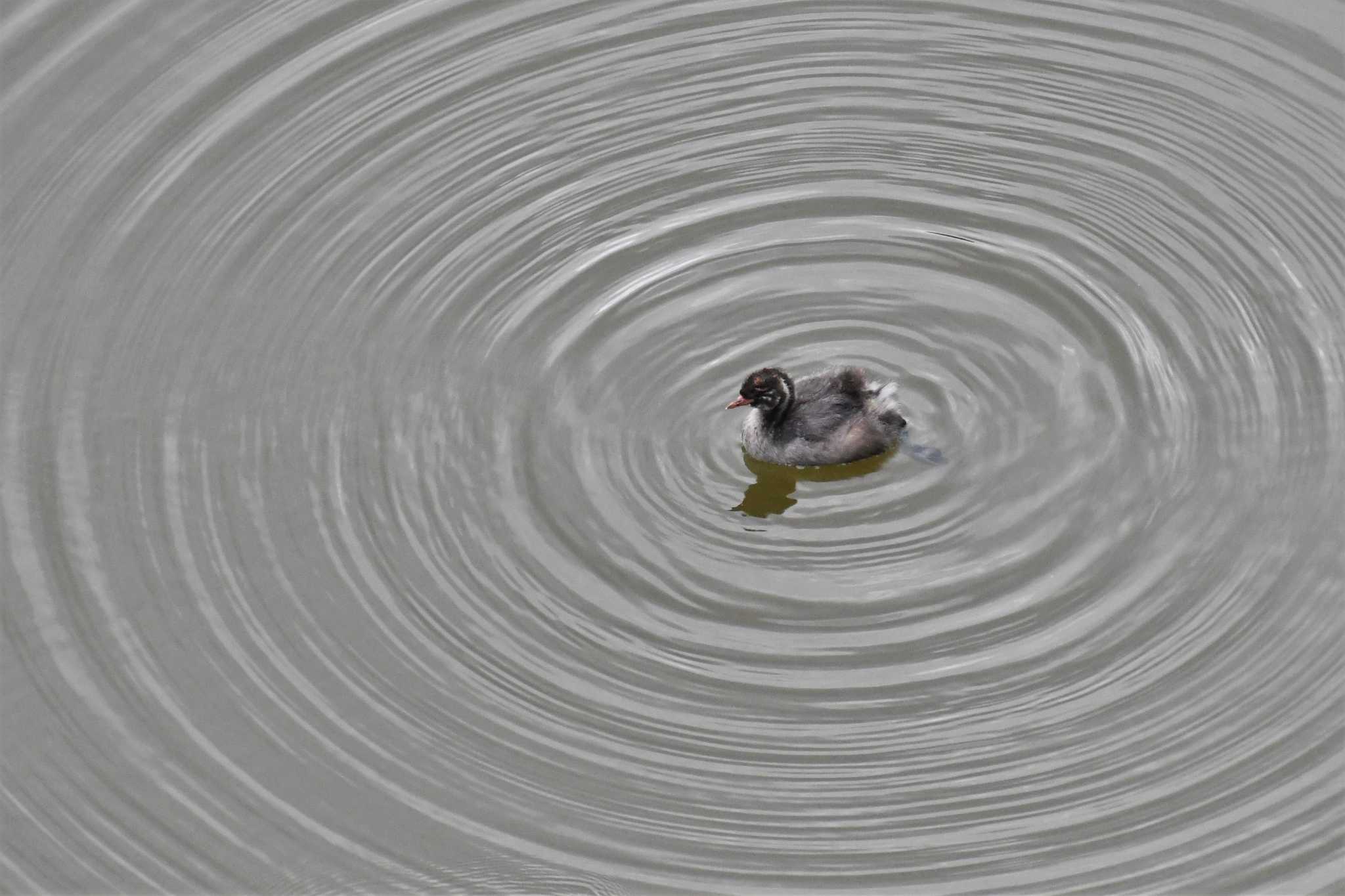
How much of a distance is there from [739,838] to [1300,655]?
319 centimetres

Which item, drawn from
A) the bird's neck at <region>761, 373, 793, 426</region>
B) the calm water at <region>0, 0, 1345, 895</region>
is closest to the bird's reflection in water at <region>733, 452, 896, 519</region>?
the calm water at <region>0, 0, 1345, 895</region>

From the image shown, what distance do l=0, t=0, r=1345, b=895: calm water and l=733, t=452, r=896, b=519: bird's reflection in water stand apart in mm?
29

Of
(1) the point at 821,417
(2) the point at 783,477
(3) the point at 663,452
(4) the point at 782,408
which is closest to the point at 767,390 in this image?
(4) the point at 782,408

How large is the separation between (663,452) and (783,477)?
0.74 metres

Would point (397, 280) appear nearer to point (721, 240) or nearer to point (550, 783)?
point (721, 240)

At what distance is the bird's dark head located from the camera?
39.9 ft

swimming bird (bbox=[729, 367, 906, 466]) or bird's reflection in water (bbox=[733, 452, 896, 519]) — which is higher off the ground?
swimming bird (bbox=[729, 367, 906, 466])

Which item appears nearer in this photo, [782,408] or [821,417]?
[821,417]

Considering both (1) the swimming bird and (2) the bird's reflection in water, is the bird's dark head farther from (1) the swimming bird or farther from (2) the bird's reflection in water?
(2) the bird's reflection in water

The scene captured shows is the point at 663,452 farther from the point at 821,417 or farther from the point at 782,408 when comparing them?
the point at 821,417

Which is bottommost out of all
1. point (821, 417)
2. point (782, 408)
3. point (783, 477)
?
point (783, 477)

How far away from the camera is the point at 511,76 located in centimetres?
1470

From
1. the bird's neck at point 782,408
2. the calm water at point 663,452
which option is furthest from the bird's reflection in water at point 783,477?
the bird's neck at point 782,408

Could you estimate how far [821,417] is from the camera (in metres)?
12.2
